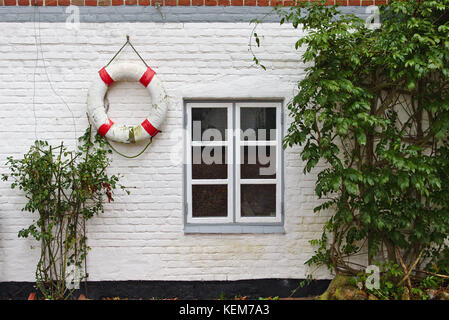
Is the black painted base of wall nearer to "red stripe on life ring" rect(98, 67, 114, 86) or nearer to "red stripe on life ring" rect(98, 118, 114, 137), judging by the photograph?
"red stripe on life ring" rect(98, 118, 114, 137)

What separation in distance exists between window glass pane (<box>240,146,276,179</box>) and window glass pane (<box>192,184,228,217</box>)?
0.28 m

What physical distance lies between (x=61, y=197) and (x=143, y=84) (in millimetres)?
1383

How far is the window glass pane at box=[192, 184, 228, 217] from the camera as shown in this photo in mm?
3830

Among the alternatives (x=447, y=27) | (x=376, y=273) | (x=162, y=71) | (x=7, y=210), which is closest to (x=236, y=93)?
(x=162, y=71)

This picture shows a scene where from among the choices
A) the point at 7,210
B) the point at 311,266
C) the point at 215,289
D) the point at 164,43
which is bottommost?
the point at 215,289

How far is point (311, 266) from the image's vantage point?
3.80 metres

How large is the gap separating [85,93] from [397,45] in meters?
2.89

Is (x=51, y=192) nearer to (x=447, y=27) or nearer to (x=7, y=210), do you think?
(x=7, y=210)

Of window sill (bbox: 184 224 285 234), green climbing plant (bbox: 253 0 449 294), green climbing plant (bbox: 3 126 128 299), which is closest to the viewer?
green climbing plant (bbox: 253 0 449 294)

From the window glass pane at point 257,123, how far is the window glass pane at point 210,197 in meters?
0.60

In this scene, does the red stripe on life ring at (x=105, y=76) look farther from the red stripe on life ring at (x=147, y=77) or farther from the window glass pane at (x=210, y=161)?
the window glass pane at (x=210, y=161)

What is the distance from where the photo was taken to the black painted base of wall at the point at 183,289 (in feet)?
12.3

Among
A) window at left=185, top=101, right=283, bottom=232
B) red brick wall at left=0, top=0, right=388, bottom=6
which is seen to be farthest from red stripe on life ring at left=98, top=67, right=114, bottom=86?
window at left=185, top=101, right=283, bottom=232

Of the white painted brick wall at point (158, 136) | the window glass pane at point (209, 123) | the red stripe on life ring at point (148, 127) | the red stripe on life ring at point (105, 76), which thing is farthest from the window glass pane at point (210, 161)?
the red stripe on life ring at point (105, 76)
